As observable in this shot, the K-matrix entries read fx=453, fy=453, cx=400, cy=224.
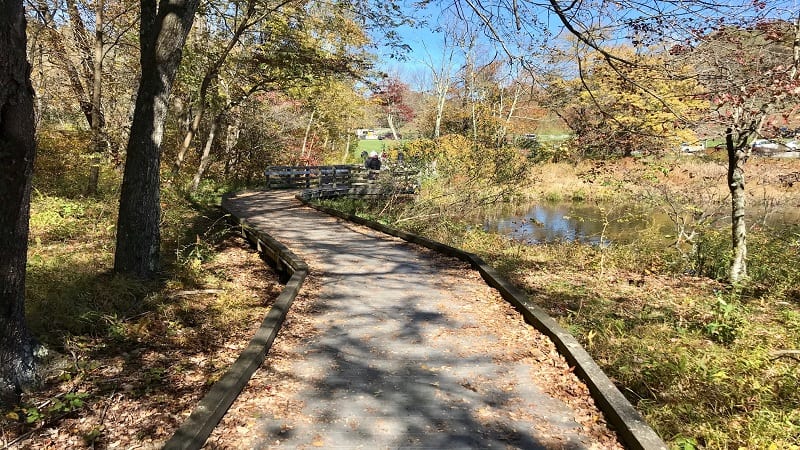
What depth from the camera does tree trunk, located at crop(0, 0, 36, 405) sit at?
331 centimetres

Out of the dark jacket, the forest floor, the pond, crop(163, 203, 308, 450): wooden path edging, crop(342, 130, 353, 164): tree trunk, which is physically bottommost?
the forest floor

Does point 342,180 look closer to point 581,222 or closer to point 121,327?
point 581,222

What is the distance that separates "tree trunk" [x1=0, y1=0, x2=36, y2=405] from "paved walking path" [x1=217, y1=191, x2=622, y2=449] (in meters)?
1.98

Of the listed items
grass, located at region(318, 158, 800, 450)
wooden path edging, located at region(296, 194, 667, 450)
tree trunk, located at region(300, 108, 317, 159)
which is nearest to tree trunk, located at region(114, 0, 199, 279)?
wooden path edging, located at region(296, 194, 667, 450)

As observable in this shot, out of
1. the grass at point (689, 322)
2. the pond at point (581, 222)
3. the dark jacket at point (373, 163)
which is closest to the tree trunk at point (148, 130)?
the grass at point (689, 322)

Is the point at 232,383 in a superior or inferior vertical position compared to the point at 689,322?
inferior

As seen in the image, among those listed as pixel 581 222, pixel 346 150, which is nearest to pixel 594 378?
pixel 581 222

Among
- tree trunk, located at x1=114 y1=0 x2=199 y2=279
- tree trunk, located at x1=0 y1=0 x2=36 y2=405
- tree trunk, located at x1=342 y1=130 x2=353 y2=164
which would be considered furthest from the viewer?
tree trunk, located at x1=342 y1=130 x2=353 y2=164

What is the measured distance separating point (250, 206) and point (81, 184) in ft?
15.4

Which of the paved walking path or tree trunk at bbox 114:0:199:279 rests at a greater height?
tree trunk at bbox 114:0:199:279

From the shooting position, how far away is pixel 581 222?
18.1 metres

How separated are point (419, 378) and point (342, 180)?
669 inches

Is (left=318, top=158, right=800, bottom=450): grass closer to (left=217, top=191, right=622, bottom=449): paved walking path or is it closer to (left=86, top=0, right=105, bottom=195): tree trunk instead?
(left=217, top=191, right=622, bottom=449): paved walking path

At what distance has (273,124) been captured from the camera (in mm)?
22766
